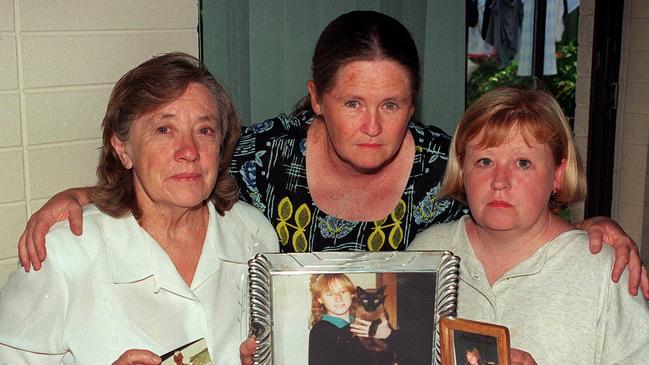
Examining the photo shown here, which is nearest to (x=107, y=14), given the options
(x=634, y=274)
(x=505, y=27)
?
(x=634, y=274)

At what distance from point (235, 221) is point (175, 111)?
36cm

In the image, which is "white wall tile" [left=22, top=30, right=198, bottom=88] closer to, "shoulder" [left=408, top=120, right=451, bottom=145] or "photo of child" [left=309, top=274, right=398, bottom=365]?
"shoulder" [left=408, top=120, right=451, bottom=145]

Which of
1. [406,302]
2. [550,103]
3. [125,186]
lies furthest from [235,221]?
[550,103]

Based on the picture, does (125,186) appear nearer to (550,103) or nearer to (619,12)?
(550,103)

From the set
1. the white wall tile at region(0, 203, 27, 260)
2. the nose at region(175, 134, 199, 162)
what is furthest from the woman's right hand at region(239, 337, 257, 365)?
the white wall tile at region(0, 203, 27, 260)

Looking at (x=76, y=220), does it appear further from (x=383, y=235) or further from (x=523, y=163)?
(x=523, y=163)

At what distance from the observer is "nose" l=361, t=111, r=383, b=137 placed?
212 cm

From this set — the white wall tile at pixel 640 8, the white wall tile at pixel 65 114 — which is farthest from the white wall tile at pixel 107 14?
the white wall tile at pixel 640 8

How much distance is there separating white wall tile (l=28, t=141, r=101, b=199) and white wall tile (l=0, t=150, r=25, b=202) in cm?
3

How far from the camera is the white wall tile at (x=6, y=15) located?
230 centimetres

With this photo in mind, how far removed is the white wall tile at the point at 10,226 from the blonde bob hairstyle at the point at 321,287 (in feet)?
3.50

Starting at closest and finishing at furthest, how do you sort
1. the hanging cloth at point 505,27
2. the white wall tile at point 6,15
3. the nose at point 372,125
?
the nose at point 372,125 → the white wall tile at point 6,15 → the hanging cloth at point 505,27

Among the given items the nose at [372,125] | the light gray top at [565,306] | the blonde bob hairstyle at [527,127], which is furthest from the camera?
the nose at [372,125]

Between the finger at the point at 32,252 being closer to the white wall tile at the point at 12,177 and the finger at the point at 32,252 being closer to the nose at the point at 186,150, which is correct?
the nose at the point at 186,150
